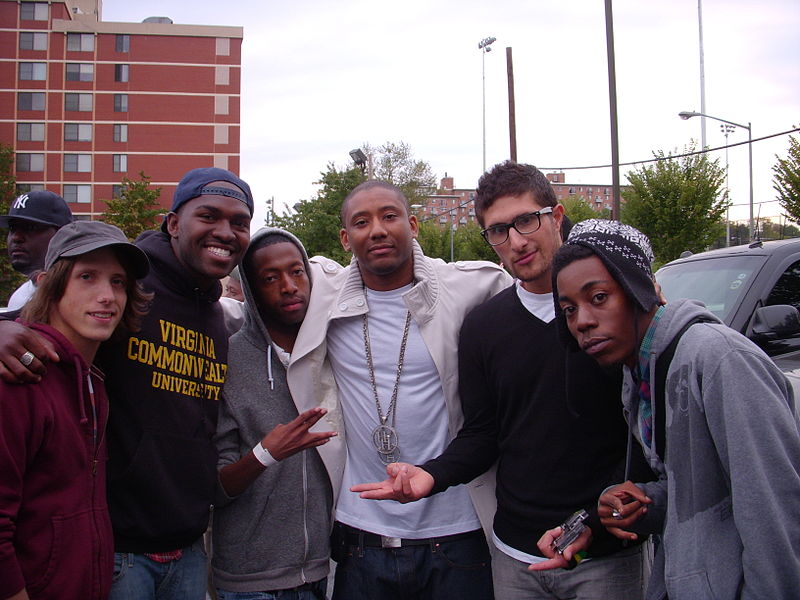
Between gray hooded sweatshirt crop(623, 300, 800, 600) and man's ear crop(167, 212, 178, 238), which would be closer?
gray hooded sweatshirt crop(623, 300, 800, 600)

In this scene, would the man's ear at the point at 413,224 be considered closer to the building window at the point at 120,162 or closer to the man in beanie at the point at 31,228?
the man in beanie at the point at 31,228

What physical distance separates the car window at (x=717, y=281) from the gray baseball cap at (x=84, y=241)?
177 inches

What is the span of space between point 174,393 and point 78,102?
60.4 meters

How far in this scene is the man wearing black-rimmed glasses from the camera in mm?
2445

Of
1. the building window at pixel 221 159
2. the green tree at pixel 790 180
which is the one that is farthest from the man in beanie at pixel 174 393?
the building window at pixel 221 159

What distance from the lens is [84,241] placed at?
87.7 inches

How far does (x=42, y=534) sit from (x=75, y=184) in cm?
5802

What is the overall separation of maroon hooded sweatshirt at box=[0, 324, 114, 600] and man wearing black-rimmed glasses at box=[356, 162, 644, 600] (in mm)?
921

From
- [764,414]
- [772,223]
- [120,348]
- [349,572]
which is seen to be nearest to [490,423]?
[349,572]

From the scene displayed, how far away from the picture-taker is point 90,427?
7.04 ft

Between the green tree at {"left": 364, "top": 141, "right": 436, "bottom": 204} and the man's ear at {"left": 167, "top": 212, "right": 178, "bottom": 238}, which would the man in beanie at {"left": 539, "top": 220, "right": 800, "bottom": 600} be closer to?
the man's ear at {"left": 167, "top": 212, "right": 178, "bottom": 238}

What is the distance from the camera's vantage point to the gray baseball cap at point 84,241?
86.7 inches

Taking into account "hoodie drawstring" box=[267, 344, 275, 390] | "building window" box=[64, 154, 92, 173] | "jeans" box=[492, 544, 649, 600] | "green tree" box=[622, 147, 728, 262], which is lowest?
"jeans" box=[492, 544, 649, 600]

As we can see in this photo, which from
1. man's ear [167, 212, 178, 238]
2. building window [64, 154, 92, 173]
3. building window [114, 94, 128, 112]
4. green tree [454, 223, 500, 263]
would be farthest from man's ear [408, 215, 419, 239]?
building window [114, 94, 128, 112]
